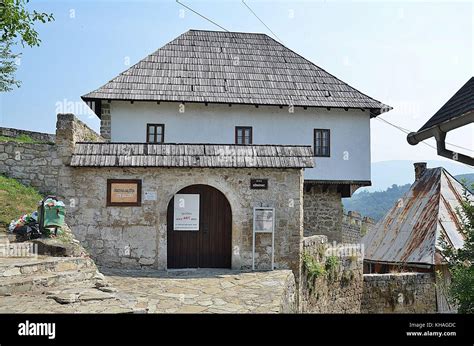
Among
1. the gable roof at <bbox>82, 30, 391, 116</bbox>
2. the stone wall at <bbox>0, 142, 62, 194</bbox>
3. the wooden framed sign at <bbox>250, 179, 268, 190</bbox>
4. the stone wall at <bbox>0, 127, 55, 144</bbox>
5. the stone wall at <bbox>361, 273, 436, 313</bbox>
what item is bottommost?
the stone wall at <bbox>361, 273, 436, 313</bbox>

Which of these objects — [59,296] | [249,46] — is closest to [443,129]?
[59,296]

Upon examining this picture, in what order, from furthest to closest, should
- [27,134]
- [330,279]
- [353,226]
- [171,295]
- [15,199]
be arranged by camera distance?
1. [353,226]
2. [27,134]
3. [330,279]
4. [15,199]
5. [171,295]

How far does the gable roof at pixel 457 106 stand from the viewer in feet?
20.5

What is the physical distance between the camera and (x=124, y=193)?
9992 mm

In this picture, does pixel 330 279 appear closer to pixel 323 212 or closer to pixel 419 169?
pixel 323 212

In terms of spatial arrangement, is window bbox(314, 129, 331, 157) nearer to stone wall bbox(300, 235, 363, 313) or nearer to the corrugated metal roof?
stone wall bbox(300, 235, 363, 313)

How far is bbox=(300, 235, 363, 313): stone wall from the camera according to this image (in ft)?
34.9

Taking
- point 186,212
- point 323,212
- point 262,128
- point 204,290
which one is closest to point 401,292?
point 323,212

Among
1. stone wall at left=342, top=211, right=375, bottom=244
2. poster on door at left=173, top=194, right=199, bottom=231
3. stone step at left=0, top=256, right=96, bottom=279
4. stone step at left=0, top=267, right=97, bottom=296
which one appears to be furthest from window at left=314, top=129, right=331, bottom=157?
stone step at left=0, top=267, right=97, bottom=296

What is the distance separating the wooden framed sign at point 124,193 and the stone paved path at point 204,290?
153 centimetres

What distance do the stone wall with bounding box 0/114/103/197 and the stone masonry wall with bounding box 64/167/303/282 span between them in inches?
16.2

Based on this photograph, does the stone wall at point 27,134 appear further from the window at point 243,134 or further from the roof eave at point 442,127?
the roof eave at point 442,127

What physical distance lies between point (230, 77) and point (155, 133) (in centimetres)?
387

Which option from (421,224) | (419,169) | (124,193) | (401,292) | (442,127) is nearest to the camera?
(442,127)
